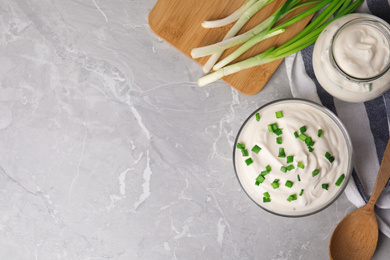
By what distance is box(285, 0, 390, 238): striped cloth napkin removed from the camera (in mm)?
1492

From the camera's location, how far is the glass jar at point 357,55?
1294mm

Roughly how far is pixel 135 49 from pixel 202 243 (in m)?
0.65

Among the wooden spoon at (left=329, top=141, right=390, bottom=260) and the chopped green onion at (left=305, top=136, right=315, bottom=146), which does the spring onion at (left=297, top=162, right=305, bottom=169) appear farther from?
the wooden spoon at (left=329, top=141, right=390, bottom=260)

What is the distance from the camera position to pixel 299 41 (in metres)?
1.45

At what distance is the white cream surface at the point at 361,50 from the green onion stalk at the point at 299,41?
135mm

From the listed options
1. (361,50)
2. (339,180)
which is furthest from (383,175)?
(361,50)

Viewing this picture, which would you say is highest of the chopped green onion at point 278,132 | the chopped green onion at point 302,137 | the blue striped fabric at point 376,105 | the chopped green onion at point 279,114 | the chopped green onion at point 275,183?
the blue striped fabric at point 376,105

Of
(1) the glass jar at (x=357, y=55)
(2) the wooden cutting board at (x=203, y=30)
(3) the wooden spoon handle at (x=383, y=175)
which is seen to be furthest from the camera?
(2) the wooden cutting board at (x=203, y=30)

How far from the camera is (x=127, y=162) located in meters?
1.58

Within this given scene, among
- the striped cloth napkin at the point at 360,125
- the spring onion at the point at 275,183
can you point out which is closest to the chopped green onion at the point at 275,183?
the spring onion at the point at 275,183

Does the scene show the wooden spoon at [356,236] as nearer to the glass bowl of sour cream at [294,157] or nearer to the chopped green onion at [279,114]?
the glass bowl of sour cream at [294,157]

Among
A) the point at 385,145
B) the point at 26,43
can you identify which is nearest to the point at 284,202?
the point at 385,145

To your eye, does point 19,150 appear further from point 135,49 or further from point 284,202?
point 284,202

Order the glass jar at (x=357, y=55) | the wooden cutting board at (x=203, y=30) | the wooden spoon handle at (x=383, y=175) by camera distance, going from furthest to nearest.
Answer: the wooden cutting board at (x=203, y=30) → the wooden spoon handle at (x=383, y=175) → the glass jar at (x=357, y=55)
